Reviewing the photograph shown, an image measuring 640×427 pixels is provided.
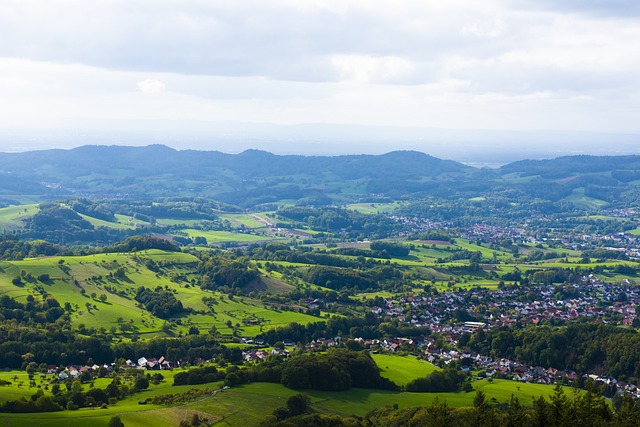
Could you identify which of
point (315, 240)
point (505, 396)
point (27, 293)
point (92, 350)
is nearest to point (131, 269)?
point (27, 293)

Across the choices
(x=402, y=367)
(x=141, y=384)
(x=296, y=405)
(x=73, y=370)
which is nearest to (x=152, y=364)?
(x=73, y=370)

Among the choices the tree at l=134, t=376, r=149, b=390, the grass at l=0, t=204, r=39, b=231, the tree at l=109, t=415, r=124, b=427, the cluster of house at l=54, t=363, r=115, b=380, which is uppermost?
the grass at l=0, t=204, r=39, b=231

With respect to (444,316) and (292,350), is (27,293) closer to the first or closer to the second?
(292,350)

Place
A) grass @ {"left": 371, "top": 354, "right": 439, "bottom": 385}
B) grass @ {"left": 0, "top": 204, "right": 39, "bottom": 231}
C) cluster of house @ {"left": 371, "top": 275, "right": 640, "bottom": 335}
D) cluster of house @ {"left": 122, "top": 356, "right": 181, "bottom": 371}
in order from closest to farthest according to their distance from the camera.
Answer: grass @ {"left": 371, "top": 354, "right": 439, "bottom": 385} < cluster of house @ {"left": 122, "top": 356, "right": 181, "bottom": 371} < cluster of house @ {"left": 371, "top": 275, "right": 640, "bottom": 335} < grass @ {"left": 0, "top": 204, "right": 39, "bottom": 231}

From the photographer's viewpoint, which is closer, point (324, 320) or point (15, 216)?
point (324, 320)

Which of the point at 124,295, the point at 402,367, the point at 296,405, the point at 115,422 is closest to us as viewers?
the point at 115,422

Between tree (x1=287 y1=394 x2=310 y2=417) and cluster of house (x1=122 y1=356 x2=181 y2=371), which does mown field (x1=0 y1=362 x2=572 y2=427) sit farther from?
cluster of house (x1=122 y1=356 x2=181 y2=371)

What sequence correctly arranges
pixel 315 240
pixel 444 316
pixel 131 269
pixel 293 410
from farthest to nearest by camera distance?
1. pixel 315 240
2. pixel 131 269
3. pixel 444 316
4. pixel 293 410

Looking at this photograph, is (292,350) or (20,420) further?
(292,350)

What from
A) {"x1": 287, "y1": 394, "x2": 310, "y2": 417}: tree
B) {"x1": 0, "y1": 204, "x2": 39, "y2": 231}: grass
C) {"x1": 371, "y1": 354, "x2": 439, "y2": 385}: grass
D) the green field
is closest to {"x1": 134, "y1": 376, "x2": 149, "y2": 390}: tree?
Answer: the green field

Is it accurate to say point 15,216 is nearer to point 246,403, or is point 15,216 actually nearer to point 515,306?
point 515,306

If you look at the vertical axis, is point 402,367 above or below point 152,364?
below
